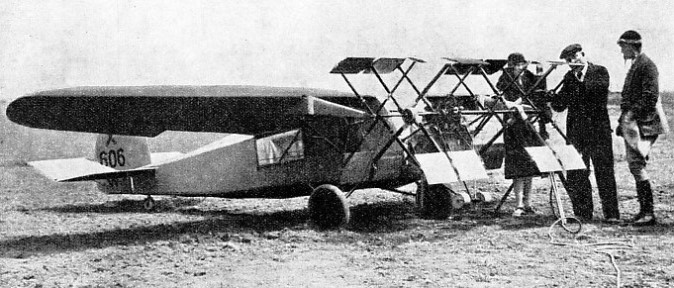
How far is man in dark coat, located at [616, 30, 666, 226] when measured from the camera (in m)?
8.22

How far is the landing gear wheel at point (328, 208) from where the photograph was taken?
8.59m

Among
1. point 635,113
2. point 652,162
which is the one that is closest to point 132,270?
point 635,113

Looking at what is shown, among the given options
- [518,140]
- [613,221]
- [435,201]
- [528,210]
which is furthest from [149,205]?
[613,221]

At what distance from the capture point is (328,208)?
867 centimetres

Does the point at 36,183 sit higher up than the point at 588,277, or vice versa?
the point at 36,183

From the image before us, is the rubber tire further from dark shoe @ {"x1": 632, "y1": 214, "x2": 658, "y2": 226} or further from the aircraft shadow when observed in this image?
dark shoe @ {"x1": 632, "y1": 214, "x2": 658, "y2": 226}

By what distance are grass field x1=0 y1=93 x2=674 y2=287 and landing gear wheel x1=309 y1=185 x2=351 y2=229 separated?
16 centimetres

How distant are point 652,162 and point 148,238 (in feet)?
47.1

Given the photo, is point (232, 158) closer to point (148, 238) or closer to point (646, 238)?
point (148, 238)

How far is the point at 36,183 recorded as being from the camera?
1842cm

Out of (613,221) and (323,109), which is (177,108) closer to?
(323,109)

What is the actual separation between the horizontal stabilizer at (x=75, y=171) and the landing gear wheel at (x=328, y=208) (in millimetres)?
4004

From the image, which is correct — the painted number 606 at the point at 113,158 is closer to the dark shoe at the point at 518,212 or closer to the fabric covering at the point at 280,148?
the fabric covering at the point at 280,148

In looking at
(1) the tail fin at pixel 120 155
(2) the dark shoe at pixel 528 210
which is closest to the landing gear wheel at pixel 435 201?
(2) the dark shoe at pixel 528 210
